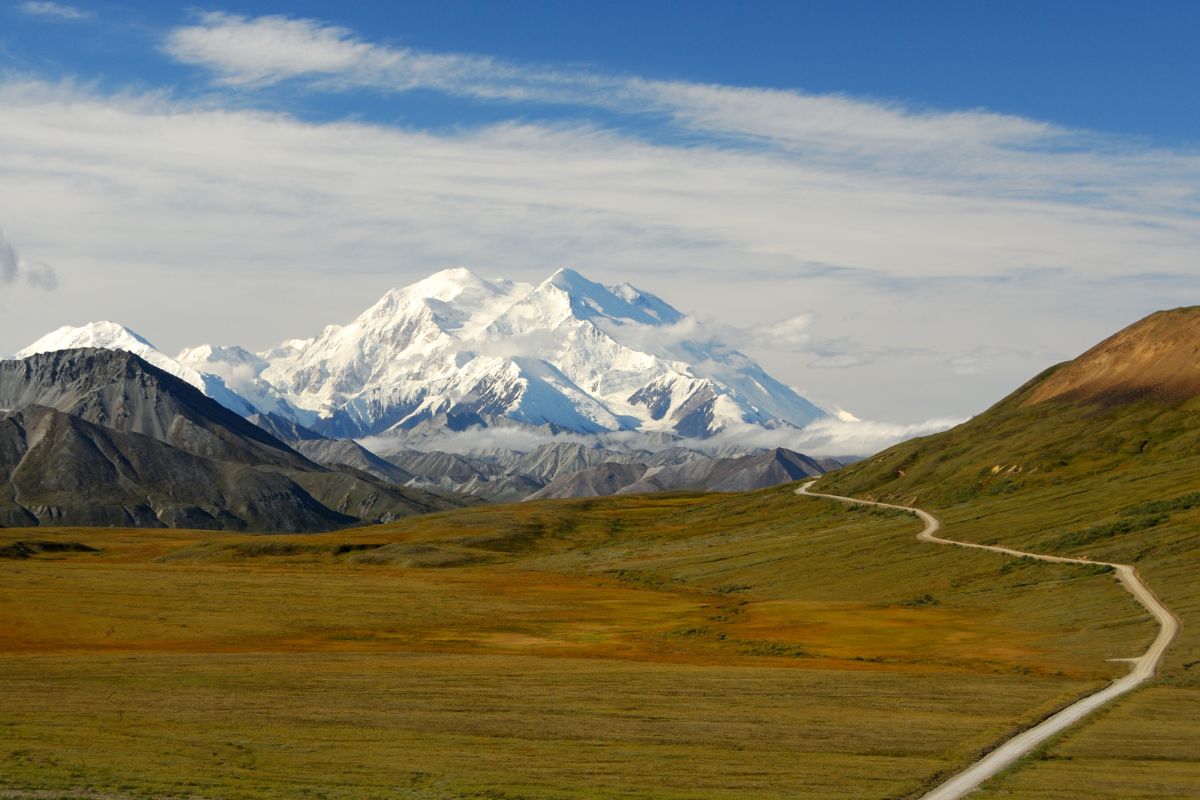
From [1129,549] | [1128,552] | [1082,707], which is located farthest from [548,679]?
[1129,549]

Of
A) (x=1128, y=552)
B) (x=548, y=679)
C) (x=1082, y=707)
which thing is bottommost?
(x=548, y=679)

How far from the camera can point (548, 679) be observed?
250 ft

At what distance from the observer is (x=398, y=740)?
55031 millimetres

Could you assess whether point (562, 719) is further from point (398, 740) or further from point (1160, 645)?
point (1160, 645)

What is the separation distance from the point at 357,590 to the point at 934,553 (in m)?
66.8

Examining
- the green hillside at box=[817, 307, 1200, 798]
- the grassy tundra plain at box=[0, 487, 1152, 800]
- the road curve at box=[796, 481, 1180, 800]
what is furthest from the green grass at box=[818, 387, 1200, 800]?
the grassy tundra plain at box=[0, 487, 1152, 800]

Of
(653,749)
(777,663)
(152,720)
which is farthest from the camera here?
(777,663)

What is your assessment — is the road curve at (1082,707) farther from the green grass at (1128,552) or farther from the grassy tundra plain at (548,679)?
the grassy tundra plain at (548,679)

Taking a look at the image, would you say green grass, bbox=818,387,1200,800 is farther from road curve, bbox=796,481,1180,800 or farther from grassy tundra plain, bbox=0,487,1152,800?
grassy tundra plain, bbox=0,487,1152,800

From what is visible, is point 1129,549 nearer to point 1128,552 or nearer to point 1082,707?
point 1128,552

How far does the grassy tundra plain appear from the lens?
48.6 m

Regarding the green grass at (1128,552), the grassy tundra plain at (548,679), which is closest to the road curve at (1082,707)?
the green grass at (1128,552)

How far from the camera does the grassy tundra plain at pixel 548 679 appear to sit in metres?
48.6

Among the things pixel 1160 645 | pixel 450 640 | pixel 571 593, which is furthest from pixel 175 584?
pixel 1160 645
